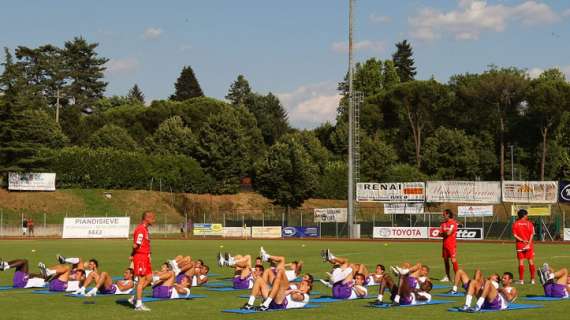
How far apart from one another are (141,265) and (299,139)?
99158mm

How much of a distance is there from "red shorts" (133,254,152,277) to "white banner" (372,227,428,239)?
50.4m

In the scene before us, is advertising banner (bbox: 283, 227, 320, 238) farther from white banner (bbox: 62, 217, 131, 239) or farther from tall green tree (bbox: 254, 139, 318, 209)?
tall green tree (bbox: 254, 139, 318, 209)

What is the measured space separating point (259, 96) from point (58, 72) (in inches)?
1614

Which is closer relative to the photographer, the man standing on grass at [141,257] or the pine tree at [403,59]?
the man standing on grass at [141,257]

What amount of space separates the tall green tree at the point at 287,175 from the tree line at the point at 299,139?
0.56 feet

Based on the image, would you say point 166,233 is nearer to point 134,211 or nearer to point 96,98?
point 134,211

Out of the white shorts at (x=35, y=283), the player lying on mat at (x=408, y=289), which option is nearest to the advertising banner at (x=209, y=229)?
the white shorts at (x=35, y=283)

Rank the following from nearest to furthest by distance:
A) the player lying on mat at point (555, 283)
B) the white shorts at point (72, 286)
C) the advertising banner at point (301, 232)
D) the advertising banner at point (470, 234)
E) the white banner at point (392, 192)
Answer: the player lying on mat at point (555, 283), the white shorts at point (72, 286), the advertising banner at point (470, 234), the white banner at point (392, 192), the advertising banner at point (301, 232)

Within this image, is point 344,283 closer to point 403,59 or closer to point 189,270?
point 189,270

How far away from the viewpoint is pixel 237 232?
77.3m

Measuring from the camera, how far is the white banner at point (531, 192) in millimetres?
65438

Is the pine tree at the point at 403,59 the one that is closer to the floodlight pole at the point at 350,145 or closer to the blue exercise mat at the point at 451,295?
the floodlight pole at the point at 350,145

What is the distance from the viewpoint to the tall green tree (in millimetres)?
100812

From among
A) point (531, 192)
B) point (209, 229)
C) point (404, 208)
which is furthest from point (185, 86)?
point (531, 192)
